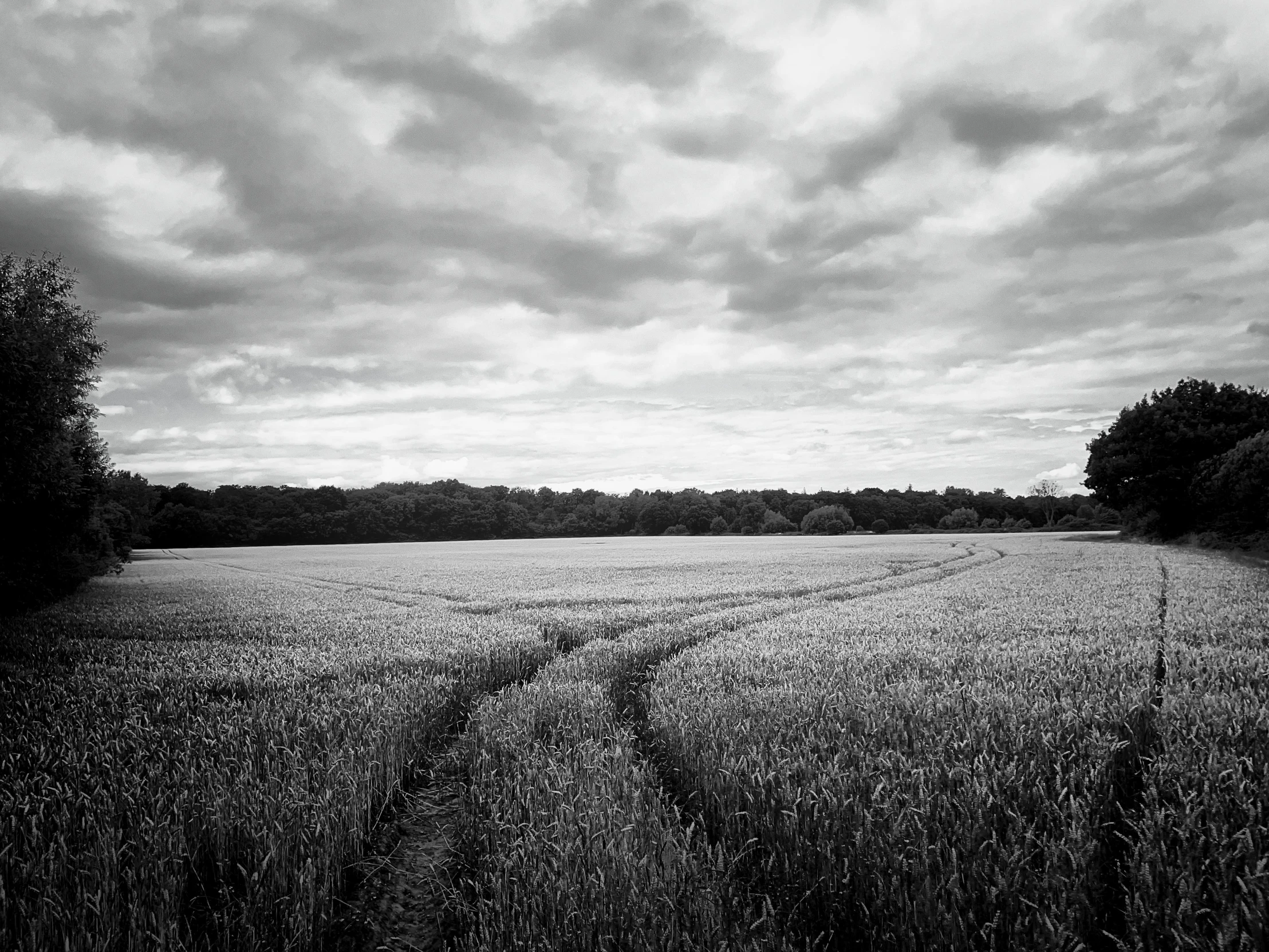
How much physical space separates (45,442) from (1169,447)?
85.5 meters

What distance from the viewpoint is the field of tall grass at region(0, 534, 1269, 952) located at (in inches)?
135

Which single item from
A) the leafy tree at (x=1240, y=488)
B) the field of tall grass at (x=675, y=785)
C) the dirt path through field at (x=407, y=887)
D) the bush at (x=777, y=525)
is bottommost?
the bush at (x=777, y=525)

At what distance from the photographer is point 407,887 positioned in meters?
4.42

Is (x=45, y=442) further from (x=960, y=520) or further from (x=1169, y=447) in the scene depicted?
(x=960, y=520)

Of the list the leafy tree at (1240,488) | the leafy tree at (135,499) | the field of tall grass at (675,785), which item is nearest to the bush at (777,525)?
the leafy tree at (1240,488)

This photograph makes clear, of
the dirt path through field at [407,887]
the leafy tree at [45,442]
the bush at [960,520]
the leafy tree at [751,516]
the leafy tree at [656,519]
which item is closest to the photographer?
the dirt path through field at [407,887]

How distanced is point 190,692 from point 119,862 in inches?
201

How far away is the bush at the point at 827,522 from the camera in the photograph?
12962 cm

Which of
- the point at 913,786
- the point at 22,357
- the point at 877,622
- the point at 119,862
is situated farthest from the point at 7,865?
the point at 22,357

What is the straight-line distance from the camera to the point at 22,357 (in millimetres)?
15898

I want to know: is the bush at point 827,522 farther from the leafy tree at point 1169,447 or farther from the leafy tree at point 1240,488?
the leafy tree at point 1240,488

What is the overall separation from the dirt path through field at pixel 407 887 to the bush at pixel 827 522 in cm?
12882

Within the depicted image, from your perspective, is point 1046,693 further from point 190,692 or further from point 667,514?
point 667,514

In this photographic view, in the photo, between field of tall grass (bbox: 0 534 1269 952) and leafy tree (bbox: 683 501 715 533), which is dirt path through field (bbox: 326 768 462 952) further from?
leafy tree (bbox: 683 501 715 533)
